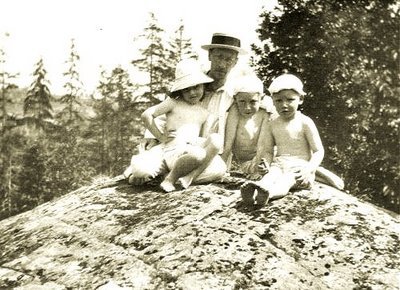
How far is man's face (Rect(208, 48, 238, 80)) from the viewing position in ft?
21.8

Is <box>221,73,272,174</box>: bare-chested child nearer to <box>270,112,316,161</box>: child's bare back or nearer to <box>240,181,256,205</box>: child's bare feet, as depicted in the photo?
<box>270,112,316,161</box>: child's bare back

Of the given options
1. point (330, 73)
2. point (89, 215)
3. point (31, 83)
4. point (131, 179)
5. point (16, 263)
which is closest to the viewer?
point (16, 263)

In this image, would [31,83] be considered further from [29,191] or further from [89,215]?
[89,215]

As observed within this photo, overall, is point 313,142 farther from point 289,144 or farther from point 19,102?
point 19,102

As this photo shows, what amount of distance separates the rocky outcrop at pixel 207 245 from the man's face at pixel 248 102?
82 cm

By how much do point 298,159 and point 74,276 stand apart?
2.41m

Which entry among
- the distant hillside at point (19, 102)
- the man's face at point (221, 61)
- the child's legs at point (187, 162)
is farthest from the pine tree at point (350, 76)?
the distant hillside at point (19, 102)

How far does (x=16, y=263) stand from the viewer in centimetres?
513

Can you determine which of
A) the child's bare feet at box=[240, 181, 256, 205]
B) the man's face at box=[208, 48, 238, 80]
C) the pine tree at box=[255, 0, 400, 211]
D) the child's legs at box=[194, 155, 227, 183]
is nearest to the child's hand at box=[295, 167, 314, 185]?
the child's bare feet at box=[240, 181, 256, 205]

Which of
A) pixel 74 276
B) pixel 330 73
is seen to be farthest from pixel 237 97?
pixel 330 73

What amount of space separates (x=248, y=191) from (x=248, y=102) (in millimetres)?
1337

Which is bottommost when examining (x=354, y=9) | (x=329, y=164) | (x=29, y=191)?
(x=29, y=191)

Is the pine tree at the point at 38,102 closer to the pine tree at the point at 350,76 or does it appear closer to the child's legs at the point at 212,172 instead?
the pine tree at the point at 350,76

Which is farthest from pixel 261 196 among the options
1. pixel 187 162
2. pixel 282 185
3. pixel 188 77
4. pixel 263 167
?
pixel 188 77
